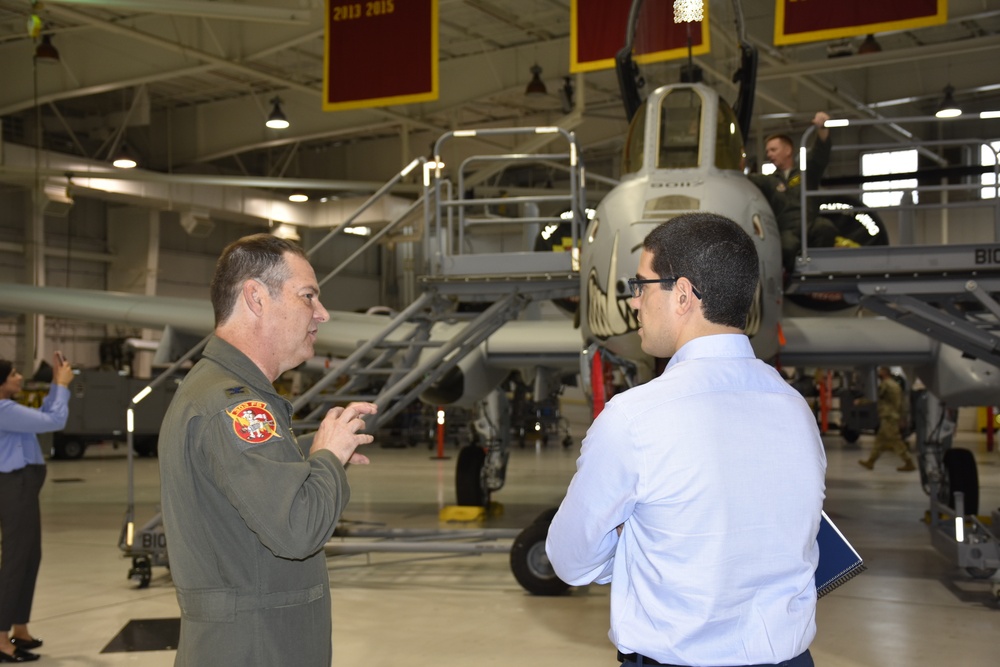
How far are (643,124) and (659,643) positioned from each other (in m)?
5.88

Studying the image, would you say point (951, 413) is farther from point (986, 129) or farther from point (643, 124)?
point (986, 129)

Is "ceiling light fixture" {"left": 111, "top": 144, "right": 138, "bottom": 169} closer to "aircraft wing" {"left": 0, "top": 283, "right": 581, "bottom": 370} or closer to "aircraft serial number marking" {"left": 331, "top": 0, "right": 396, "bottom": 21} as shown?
"aircraft wing" {"left": 0, "top": 283, "right": 581, "bottom": 370}

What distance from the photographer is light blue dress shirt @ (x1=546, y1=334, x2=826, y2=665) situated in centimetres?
203

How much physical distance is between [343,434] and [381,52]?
34.5 ft

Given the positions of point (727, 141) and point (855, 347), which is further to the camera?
point (855, 347)

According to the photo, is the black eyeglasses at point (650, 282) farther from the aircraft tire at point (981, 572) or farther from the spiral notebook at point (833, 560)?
the aircraft tire at point (981, 572)

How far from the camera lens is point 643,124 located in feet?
24.6

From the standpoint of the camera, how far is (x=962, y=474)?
1143 centimetres

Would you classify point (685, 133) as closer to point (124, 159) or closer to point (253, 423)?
point (253, 423)

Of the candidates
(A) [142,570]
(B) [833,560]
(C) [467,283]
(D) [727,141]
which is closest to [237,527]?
(B) [833,560]

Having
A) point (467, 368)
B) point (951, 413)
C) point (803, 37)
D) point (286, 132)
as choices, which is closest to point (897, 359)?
point (951, 413)

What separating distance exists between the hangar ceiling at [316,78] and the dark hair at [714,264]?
11.6m

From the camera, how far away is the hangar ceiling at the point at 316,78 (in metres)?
18.0

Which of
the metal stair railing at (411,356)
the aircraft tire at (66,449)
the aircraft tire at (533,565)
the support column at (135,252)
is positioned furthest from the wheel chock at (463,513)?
the support column at (135,252)
